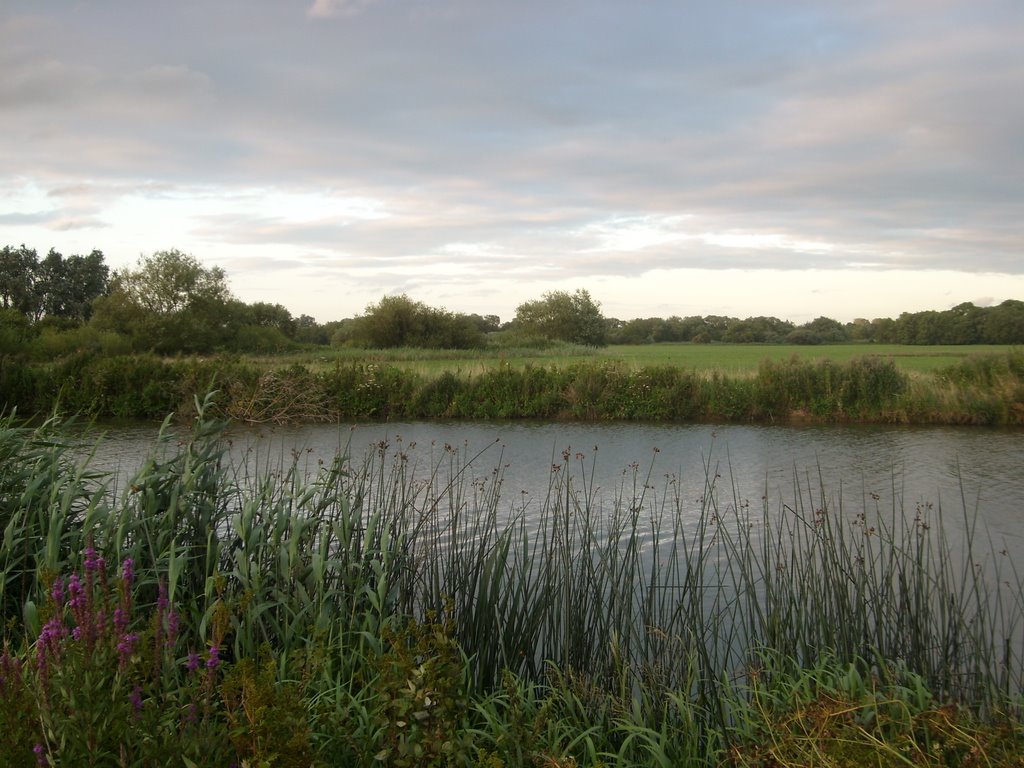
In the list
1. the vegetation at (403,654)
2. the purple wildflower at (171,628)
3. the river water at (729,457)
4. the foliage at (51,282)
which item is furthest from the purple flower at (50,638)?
the foliage at (51,282)

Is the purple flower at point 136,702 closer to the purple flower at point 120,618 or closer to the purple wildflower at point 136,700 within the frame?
the purple wildflower at point 136,700

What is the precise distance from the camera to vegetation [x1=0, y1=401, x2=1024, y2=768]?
7.47 ft

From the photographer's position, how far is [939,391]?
1769 centimetres

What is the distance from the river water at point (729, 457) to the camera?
937 centimetres

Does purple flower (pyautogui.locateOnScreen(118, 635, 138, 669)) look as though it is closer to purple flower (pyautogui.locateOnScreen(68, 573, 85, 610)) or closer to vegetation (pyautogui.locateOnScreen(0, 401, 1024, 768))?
vegetation (pyautogui.locateOnScreen(0, 401, 1024, 768))

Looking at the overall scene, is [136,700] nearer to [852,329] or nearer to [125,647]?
[125,647]

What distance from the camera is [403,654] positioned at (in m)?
2.52

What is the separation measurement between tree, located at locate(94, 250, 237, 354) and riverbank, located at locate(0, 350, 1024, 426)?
18675 mm

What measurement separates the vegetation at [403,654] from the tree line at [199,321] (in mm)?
22892

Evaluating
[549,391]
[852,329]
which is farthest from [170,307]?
[852,329]

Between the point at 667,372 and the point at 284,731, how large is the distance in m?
17.4

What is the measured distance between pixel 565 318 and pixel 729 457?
54.5 m

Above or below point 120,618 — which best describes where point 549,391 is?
below

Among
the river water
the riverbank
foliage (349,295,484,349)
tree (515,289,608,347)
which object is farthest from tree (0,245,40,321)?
the river water
